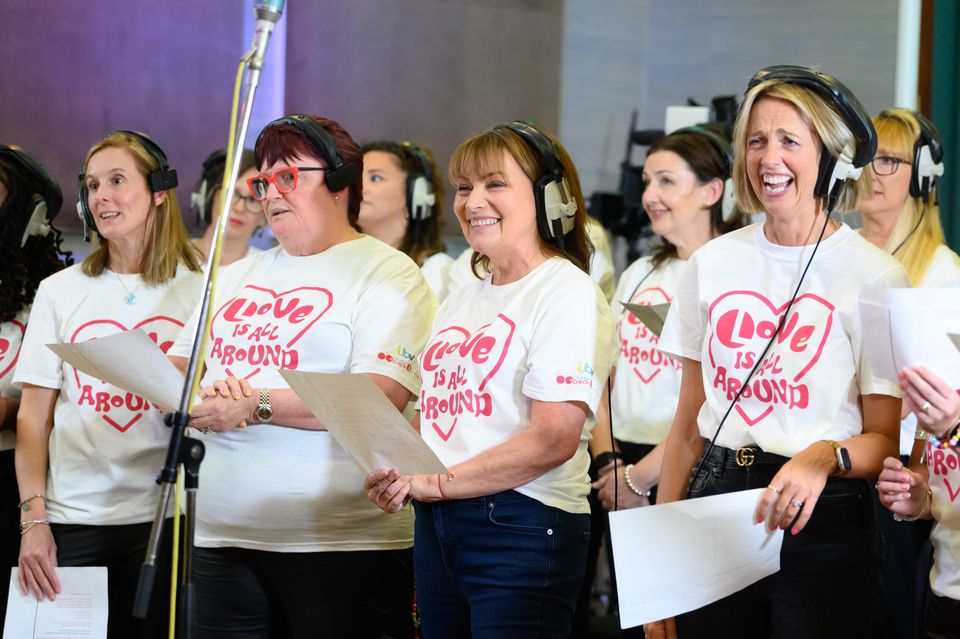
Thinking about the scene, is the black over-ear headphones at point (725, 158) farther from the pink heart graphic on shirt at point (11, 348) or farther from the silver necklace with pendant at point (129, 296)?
the pink heart graphic on shirt at point (11, 348)

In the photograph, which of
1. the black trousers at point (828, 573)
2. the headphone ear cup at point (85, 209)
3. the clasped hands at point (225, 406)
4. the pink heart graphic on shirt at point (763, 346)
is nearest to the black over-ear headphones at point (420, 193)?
the headphone ear cup at point (85, 209)

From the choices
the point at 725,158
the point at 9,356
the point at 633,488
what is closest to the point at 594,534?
the point at 633,488

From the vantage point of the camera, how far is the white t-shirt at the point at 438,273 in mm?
3727

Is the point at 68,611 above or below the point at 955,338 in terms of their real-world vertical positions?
below

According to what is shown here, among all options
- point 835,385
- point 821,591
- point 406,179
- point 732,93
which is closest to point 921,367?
point 835,385

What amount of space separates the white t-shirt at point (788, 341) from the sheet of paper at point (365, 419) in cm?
52

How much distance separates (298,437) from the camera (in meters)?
2.31

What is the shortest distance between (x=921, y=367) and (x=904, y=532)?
1590 mm

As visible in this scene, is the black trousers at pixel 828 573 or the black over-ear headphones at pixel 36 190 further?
the black over-ear headphones at pixel 36 190

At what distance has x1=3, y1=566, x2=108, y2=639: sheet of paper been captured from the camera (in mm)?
2438

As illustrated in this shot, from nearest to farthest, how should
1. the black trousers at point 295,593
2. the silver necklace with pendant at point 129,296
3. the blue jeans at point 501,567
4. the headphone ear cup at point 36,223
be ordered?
the blue jeans at point 501,567 → the black trousers at point 295,593 → the silver necklace with pendant at point 129,296 → the headphone ear cup at point 36,223

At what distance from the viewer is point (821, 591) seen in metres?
1.75

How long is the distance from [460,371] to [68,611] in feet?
3.78

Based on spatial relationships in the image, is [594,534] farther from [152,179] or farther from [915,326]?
[915,326]
